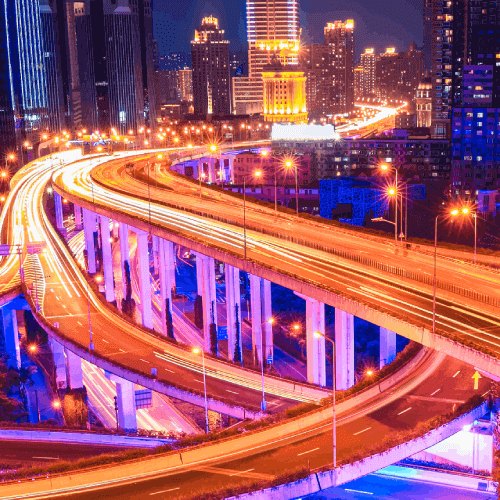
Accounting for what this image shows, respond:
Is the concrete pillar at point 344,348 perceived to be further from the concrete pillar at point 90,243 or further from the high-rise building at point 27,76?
the high-rise building at point 27,76

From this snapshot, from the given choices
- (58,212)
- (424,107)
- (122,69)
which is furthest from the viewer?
(424,107)

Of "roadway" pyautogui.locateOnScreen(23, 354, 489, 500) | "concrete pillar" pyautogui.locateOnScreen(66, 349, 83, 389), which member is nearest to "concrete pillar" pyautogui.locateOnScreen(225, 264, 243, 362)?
"concrete pillar" pyautogui.locateOnScreen(66, 349, 83, 389)

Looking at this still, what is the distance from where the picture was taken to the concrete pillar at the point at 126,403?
40.2 meters

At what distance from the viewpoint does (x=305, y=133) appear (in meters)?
111

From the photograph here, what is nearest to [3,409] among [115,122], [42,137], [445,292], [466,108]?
[445,292]

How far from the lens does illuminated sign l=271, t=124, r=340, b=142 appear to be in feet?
360

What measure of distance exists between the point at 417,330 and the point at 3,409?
2751 centimetres

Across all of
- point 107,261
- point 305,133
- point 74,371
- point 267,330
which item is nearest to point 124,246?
point 107,261

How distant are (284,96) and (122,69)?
3154 centimetres

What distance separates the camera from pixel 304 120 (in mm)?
152250

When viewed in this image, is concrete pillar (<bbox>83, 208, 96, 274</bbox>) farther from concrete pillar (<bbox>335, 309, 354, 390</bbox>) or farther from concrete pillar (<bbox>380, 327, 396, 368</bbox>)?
concrete pillar (<bbox>335, 309, 354, 390</bbox>)

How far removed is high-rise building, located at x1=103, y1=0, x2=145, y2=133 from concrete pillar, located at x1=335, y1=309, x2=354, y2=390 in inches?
4776

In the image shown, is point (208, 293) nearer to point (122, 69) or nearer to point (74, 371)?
point (74, 371)

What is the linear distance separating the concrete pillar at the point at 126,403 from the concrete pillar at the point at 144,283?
12969 mm
